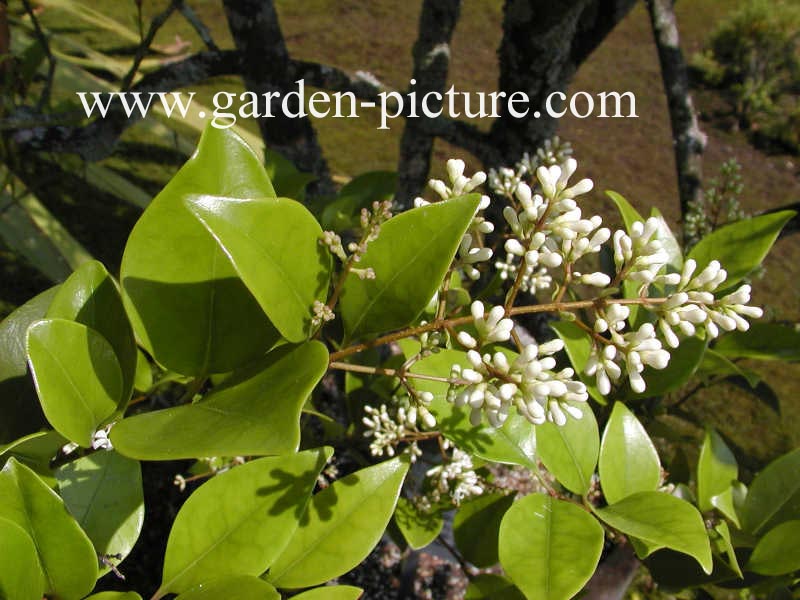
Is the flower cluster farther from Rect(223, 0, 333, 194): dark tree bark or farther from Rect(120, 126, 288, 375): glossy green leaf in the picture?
Rect(223, 0, 333, 194): dark tree bark

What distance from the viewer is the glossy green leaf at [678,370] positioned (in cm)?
93

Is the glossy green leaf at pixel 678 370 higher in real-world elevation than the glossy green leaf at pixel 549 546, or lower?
higher

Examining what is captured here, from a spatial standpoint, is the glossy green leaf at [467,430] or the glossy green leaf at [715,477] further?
the glossy green leaf at [715,477]

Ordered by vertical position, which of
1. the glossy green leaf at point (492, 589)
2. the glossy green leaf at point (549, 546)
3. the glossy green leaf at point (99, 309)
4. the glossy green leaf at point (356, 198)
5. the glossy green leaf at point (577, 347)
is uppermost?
the glossy green leaf at point (356, 198)

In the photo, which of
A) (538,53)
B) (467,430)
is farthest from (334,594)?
(538,53)

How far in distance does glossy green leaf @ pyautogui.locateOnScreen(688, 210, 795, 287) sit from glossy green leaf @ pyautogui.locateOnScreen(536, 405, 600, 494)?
32 centimetres

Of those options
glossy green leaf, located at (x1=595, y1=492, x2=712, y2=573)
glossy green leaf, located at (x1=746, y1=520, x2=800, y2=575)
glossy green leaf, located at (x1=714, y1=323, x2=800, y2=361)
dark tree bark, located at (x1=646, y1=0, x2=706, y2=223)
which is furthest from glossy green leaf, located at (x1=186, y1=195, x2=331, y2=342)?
dark tree bark, located at (x1=646, y1=0, x2=706, y2=223)

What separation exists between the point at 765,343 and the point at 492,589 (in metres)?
0.60

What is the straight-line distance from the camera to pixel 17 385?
30.3 inches

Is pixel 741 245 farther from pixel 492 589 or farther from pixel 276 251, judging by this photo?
pixel 276 251

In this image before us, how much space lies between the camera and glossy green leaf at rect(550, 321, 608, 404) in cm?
89

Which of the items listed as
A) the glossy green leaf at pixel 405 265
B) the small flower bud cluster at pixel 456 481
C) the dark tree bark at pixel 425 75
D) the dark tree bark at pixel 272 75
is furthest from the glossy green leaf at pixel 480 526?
the dark tree bark at pixel 272 75

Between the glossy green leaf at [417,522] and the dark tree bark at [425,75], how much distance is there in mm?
1147

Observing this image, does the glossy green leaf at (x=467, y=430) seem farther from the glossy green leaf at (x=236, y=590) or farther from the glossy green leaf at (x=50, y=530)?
the glossy green leaf at (x=50, y=530)
